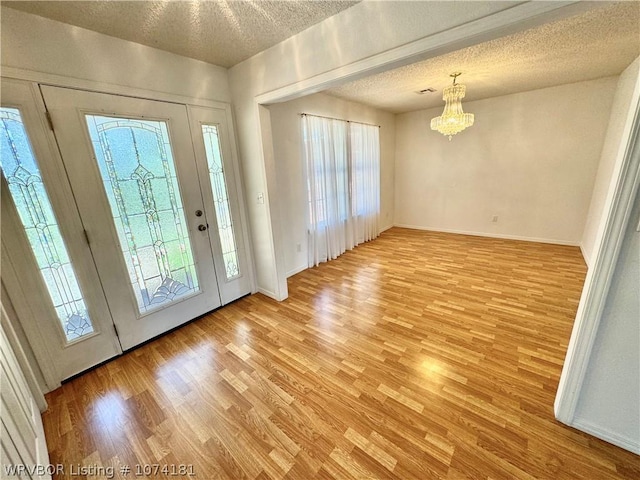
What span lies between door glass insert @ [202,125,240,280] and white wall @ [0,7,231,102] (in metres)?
0.39

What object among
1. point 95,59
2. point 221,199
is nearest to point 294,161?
point 221,199

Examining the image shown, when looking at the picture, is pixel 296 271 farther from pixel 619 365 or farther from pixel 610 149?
pixel 610 149

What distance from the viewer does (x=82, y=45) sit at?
175cm

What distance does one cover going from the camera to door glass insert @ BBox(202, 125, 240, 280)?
99.3 inches

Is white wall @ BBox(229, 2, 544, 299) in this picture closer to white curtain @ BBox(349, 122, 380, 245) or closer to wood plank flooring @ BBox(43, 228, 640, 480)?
wood plank flooring @ BBox(43, 228, 640, 480)

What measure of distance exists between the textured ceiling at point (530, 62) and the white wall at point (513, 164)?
1.11 ft

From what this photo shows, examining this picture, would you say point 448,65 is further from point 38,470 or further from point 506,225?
point 38,470

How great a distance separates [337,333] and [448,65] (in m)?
3.04

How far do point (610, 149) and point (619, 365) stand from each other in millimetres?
3352

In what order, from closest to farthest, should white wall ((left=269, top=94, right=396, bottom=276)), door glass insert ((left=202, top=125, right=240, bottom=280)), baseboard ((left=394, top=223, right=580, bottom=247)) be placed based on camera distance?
1. door glass insert ((left=202, top=125, right=240, bottom=280))
2. white wall ((left=269, top=94, right=396, bottom=276))
3. baseboard ((left=394, top=223, right=580, bottom=247))

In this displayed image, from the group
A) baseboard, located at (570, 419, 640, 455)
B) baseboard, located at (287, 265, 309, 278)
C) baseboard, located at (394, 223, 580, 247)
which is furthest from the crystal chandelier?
baseboard, located at (570, 419, 640, 455)

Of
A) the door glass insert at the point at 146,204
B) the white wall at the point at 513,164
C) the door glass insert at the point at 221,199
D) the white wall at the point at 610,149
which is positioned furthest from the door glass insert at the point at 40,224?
the white wall at the point at 513,164

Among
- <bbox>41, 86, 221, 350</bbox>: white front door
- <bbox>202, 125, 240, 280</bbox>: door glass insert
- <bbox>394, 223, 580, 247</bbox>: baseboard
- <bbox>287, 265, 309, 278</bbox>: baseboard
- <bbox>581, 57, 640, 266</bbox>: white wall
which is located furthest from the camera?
<bbox>394, 223, 580, 247</bbox>: baseboard

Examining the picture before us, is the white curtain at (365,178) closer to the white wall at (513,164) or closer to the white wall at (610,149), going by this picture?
the white wall at (513,164)
